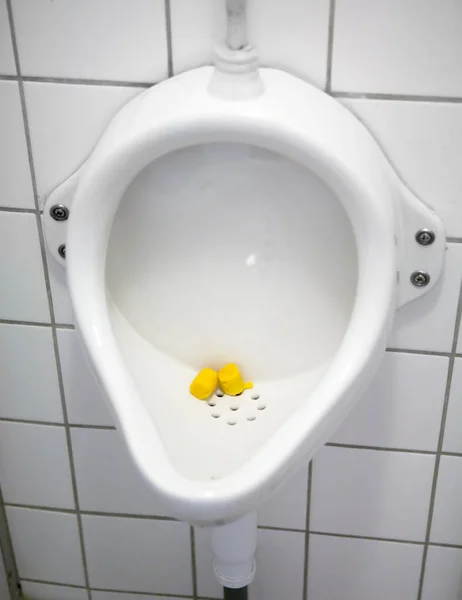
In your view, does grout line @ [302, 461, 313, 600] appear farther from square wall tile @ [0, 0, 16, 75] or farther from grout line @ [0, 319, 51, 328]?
square wall tile @ [0, 0, 16, 75]

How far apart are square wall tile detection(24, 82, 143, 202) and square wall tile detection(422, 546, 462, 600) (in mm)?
762

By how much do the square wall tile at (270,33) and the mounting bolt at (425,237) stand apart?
205 millimetres

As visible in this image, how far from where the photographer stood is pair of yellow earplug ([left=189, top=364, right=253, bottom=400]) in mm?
883

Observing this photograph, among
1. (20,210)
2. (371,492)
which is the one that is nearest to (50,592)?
(371,492)

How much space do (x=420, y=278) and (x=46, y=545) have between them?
76cm

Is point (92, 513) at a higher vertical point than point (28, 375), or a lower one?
lower

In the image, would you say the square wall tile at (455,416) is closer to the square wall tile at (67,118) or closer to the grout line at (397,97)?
the grout line at (397,97)

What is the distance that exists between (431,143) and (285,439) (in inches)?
14.5

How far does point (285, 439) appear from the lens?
0.72 m

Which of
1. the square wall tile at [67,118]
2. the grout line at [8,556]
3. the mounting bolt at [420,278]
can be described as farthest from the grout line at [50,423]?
the mounting bolt at [420,278]

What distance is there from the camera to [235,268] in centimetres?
88

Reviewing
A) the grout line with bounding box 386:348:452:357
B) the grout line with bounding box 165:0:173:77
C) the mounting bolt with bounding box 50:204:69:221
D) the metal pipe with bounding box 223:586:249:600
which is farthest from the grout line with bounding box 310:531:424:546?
the grout line with bounding box 165:0:173:77

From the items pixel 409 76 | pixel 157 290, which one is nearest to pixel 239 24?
pixel 409 76

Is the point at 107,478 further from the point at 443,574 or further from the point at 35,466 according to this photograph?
the point at 443,574
